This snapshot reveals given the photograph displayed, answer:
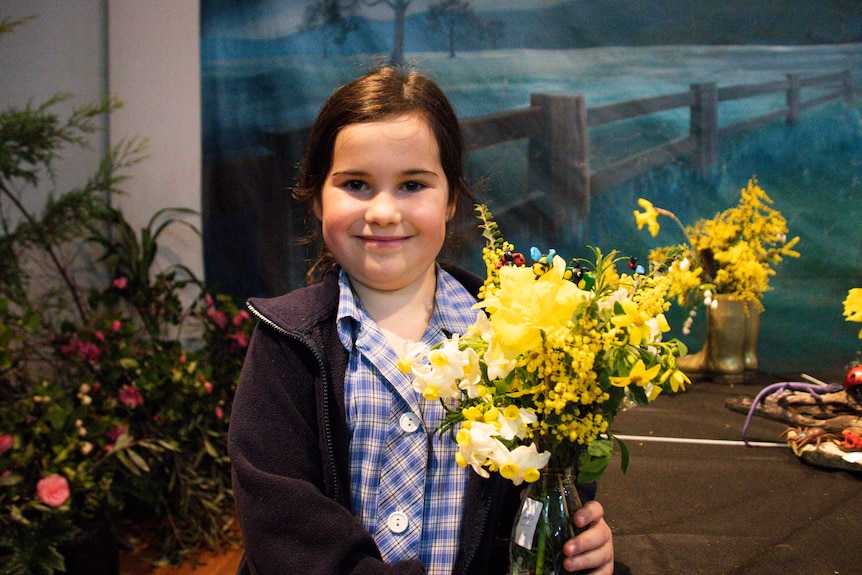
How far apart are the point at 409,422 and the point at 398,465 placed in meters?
0.07

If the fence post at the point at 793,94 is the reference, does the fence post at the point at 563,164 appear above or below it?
below

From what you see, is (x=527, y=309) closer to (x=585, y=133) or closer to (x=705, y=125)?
(x=585, y=133)

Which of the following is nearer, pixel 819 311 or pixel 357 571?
pixel 357 571

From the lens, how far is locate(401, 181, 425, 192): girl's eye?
1.22 m

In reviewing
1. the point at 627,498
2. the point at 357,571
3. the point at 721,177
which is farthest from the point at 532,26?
the point at 357,571

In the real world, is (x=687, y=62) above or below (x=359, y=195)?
above

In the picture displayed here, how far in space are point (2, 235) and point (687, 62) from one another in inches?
120

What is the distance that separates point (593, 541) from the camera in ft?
2.95

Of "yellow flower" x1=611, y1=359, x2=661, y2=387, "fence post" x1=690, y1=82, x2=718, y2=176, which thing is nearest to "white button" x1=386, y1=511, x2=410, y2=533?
"yellow flower" x1=611, y1=359, x2=661, y2=387

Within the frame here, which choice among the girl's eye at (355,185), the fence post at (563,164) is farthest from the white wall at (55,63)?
the girl's eye at (355,185)

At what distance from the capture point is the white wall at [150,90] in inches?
138

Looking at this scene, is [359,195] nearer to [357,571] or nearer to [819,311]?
[357,571]

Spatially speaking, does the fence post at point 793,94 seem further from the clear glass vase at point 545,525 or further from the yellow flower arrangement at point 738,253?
the clear glass vase at point 545,525

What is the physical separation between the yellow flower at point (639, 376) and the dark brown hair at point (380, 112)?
612 millimetres
